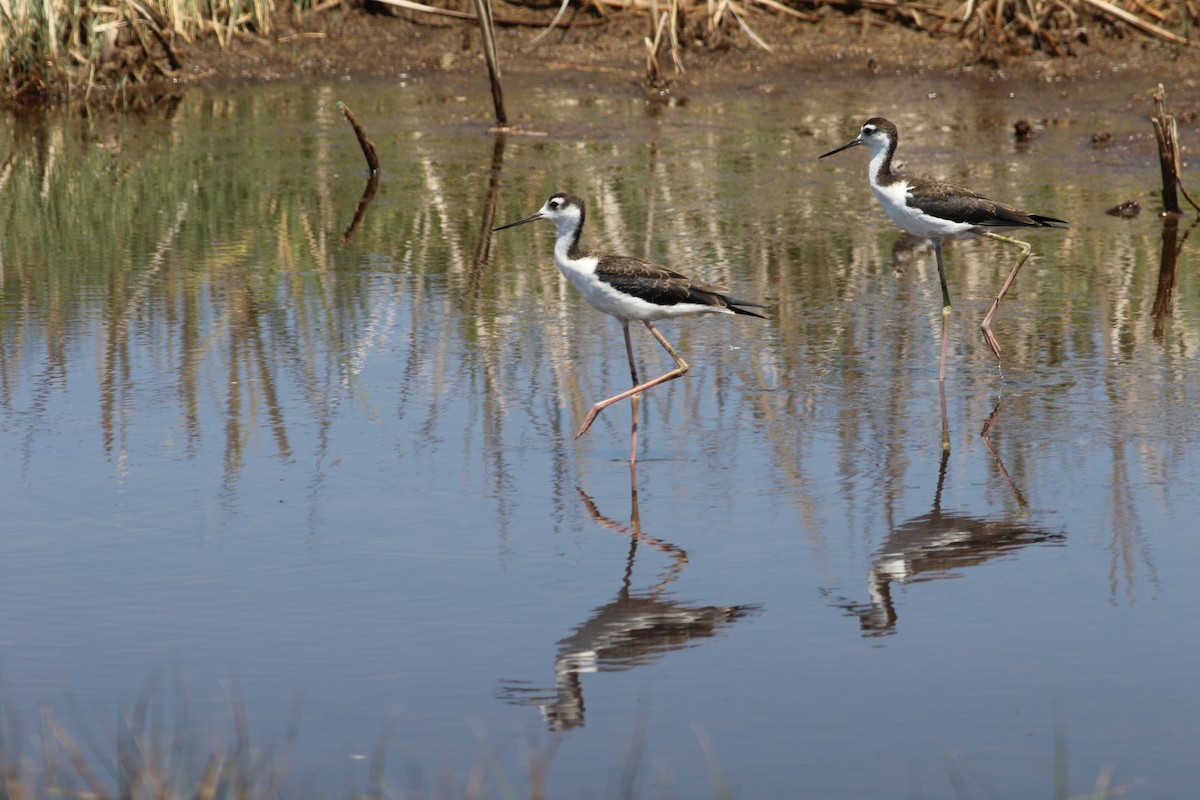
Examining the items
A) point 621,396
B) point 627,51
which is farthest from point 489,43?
point 621,396

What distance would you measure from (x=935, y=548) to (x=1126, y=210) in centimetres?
613

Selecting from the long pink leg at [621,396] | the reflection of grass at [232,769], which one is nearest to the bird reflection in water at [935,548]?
the reflection of grass at [232,769]

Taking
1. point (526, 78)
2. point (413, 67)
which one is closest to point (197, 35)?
point (413, 67)

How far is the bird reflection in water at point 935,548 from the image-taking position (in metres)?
5.09

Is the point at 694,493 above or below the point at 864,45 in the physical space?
below

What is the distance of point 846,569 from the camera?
17.6ft

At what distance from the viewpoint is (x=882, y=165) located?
871cm

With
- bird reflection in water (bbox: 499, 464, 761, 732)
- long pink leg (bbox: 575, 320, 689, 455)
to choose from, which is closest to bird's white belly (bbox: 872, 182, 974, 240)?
long pink leg (bbox: 575, 320, 689, 455)

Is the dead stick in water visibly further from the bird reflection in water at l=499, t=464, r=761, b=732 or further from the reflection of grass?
the reflection of grass

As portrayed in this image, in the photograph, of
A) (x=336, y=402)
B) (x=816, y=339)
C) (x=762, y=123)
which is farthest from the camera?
(x=762, y=123)

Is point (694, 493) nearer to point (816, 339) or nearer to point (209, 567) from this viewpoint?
point (209, 567)

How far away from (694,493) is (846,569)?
2.98 ft

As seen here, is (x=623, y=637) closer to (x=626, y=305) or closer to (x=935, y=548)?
(x=935, y=548)

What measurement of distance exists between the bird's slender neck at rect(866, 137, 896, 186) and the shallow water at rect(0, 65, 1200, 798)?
0.71 m
